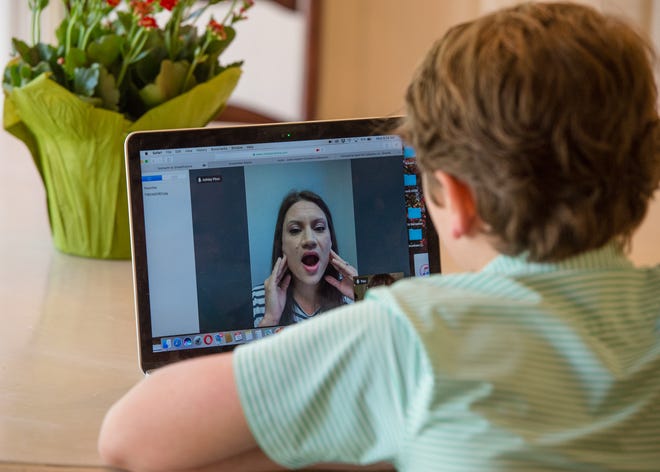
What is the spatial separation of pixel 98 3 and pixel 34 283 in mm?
381

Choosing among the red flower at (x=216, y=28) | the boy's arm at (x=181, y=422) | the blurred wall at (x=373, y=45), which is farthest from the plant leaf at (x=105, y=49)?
the blurred wall at (x=373, y=45)

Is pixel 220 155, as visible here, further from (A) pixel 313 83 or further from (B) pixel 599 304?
(A) pixel 313 83

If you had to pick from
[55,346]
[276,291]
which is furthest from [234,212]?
[55,346]

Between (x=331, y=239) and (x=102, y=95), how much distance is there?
419 mm

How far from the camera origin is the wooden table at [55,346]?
0.91m

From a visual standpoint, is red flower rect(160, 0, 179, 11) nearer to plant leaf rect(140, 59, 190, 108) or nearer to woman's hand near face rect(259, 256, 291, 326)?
plant leaf rect(140, 59, 190, 108)

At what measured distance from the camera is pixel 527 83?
67 cm

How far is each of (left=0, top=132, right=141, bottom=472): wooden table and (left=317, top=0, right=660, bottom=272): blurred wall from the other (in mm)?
1906

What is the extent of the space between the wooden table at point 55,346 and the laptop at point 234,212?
8 cm

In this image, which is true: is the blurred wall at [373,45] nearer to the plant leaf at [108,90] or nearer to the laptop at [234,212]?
the plant leaf at [108,90]

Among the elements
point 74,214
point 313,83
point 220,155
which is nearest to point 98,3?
point 74,214

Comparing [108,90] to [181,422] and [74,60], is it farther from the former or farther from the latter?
[181,422]

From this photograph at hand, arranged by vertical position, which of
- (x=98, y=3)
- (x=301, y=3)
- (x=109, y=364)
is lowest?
(x=109, y=364)

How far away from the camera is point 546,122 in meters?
0.68
